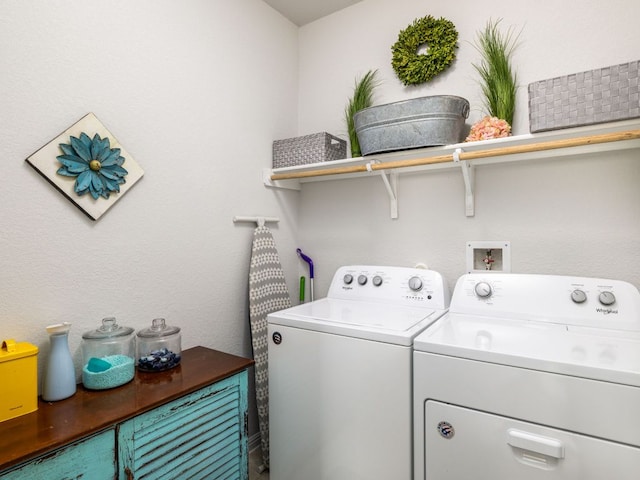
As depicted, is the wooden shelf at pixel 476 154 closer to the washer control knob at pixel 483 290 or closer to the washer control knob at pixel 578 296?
the washer control knob at pixel 483 290

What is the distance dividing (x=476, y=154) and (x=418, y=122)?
29cm

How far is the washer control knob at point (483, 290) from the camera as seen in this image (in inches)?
61.2

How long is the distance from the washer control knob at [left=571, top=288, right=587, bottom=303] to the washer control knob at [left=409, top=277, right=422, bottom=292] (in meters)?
0.60

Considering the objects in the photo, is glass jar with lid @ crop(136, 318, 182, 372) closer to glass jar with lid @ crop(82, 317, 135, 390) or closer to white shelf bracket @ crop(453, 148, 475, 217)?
glass jar with lid @ crop(82, 317, 135, 390)

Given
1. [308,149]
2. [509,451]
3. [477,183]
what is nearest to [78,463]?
[509,451]

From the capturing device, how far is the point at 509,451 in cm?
105

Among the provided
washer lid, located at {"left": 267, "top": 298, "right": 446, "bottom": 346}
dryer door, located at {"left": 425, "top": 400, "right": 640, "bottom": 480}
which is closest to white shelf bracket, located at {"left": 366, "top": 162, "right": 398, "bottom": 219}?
washer lid, located at {"left": 267, "top": 298, "right": 446, "bottom": 346}

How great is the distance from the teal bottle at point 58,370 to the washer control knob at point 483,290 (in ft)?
5.15

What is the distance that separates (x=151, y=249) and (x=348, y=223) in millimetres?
1129

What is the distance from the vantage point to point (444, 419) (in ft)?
3.78

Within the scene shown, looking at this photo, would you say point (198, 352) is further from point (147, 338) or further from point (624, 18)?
point (624, 18)

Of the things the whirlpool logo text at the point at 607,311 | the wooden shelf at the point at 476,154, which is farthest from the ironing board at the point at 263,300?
the whirlpool logo text at the point at 607,311

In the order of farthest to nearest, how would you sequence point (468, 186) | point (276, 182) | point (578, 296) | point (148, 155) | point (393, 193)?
point (276, 182), point (393, 193), point (468, 186), point (148, 155), point (578, 296)

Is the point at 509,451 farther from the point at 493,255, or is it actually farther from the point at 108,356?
the point at 108,356
